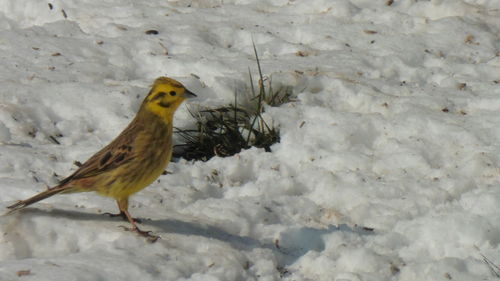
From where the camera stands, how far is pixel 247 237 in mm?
5492

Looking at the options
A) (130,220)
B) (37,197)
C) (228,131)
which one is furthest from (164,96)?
(228,131)

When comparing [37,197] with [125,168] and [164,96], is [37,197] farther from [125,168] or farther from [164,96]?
[164,96]

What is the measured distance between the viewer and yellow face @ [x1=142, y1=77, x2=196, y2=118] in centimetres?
548

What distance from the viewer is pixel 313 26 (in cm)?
861

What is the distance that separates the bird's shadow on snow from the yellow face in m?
0.69

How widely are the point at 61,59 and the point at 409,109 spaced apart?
3.14 metres

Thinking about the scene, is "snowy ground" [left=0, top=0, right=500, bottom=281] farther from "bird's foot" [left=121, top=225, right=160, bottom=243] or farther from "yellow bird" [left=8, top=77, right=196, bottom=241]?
"yellow bird" [left=8, top=77, right=196, bottom=241]

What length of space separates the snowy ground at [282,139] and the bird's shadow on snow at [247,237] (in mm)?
15

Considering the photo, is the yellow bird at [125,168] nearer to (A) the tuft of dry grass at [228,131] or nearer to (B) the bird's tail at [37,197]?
(B) the bird's tail at [37,197]

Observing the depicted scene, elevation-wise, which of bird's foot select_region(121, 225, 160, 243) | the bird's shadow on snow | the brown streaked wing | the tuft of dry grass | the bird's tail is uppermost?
the brown streaked wing

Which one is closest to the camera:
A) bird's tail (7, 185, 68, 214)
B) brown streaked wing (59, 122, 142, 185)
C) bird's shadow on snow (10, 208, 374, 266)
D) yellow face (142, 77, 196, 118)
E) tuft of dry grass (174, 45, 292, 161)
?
bird's tail (7, 185, 68, 214)

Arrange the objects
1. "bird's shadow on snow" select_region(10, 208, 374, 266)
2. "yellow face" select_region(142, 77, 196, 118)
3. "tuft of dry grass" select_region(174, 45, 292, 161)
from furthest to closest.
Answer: "tuft of dry grass" select_region(174, 45, 292, 161)
"yellow face" select_region(142, 77, 196, 118)
"bird's shadow on snow" select_region(10, 208, 374, 266)

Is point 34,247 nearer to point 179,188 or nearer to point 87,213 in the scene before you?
point 87,213

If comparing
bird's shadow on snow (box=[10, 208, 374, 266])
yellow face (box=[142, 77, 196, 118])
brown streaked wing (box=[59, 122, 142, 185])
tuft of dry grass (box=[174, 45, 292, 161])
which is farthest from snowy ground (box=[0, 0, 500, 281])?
yellow face (box=[142, 77, 196, 118])
